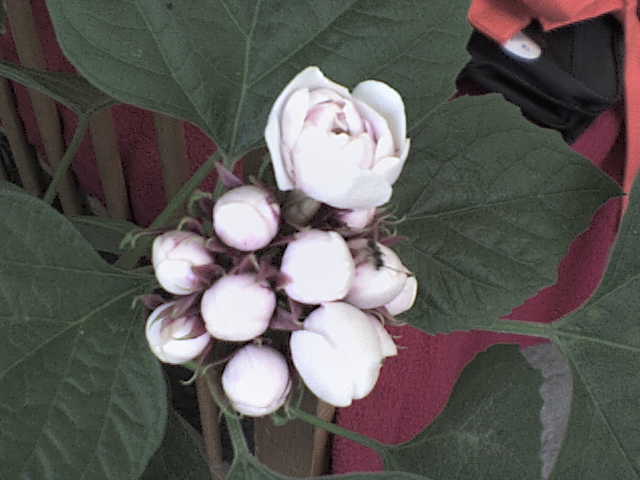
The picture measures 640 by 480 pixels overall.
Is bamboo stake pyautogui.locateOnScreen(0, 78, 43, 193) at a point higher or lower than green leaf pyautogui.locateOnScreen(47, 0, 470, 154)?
lower

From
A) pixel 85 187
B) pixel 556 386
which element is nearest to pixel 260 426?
pixel 85 187

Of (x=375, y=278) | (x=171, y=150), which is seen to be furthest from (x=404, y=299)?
(x=171, y=150)

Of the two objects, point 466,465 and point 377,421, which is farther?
point 377,421

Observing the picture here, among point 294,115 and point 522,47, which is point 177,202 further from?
point 522,47

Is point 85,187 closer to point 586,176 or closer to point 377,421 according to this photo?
point 377,421

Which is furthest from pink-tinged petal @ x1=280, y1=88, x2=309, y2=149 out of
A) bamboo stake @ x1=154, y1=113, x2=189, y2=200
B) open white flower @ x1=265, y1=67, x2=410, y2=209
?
Result: bamboo stake @ x1=154, y1=113, x2=189, y2=200

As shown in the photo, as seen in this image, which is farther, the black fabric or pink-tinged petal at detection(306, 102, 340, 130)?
the black fabric

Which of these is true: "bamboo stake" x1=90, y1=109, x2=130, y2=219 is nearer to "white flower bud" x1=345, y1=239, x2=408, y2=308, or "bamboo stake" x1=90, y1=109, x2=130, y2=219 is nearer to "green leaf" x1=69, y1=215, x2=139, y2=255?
"green leaf" x1=69, y1=215, x2=139, y2=255
